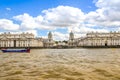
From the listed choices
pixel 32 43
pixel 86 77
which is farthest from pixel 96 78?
pixel 32 43

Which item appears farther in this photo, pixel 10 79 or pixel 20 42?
pixel 20 42

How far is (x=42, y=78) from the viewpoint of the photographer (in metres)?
16.7

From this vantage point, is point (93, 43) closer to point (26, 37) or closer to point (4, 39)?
point (26, 37)

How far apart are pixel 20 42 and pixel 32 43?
951 centimetres

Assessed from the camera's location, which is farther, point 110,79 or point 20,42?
point 20,42

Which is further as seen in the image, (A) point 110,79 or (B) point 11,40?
(B) point 11,40

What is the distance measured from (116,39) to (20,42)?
7722 centimetres

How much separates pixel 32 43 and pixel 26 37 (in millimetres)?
7980

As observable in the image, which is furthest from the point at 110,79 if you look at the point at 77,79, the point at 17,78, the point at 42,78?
the point at 17,78

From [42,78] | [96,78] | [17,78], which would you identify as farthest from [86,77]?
[17,78]

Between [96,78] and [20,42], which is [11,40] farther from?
[96,78]

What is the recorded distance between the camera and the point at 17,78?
1688 centimetres

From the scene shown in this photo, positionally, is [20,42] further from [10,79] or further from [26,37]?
[10,79]

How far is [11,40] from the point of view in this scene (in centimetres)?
19512
